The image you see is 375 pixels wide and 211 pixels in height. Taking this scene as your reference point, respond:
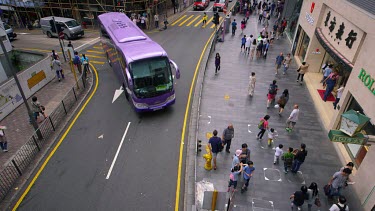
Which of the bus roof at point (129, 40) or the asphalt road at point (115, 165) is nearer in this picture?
the asphalt road at point (115, 165)

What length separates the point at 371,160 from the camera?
8945 millimetres

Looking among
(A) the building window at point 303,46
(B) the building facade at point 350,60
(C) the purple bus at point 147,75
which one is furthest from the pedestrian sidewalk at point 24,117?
(A) the building window at point 303,46

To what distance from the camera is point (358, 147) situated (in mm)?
10508

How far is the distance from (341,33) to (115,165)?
43.3ft

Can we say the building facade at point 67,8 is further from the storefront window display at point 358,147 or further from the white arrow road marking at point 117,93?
the storefront window display at point 358,147

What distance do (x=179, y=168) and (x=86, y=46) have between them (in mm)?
18177

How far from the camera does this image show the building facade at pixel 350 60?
9.34m

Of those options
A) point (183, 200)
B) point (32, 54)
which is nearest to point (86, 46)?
point (32, 54)

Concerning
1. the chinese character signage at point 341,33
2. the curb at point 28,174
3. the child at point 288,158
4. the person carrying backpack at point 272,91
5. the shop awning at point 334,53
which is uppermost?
the chinese character signage at point 341,33

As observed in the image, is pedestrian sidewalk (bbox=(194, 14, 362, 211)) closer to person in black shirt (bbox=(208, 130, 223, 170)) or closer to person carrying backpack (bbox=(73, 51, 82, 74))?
person in black shirt (bbox=(208, 130, 223, 170))

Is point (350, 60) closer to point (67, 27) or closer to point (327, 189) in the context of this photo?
point (327, 189)

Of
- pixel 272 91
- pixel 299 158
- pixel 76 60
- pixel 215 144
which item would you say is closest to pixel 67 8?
pixel 76 60

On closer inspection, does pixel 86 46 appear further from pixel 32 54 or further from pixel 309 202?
pixel 309 202

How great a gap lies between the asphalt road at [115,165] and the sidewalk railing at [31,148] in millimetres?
880
